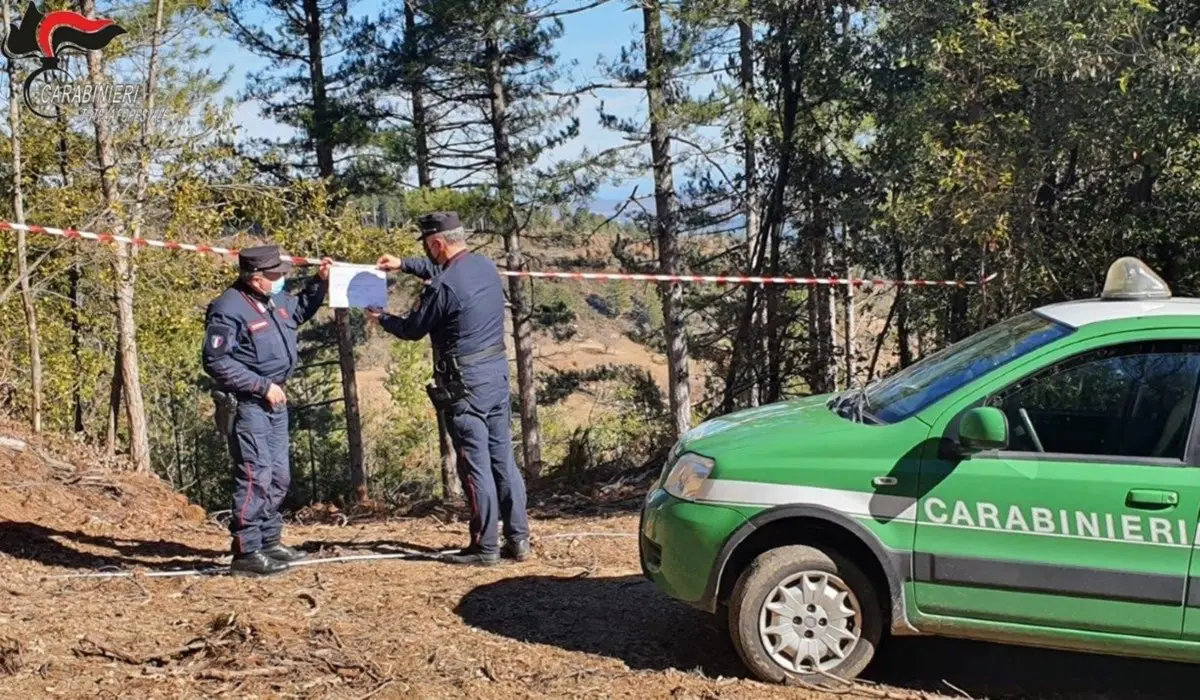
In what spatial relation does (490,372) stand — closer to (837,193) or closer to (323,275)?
(323,275)

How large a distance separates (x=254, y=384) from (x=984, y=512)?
3.78m

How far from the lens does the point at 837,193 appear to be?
1445 cm

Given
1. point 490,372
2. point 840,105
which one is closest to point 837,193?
point 840,105

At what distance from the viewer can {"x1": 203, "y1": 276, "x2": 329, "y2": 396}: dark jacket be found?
219 inches

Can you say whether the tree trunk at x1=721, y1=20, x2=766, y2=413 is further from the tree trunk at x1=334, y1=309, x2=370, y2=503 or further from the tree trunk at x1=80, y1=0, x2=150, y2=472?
the tree trunk at x1=334, y1=309, x2=370, y2=503

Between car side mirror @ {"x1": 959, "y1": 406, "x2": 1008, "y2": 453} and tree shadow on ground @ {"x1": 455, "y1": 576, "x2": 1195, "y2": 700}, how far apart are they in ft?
3.81

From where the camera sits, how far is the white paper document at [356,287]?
19.9 ft

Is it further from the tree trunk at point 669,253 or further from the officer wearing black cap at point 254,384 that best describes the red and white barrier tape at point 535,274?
the tree trunk at point 669,253

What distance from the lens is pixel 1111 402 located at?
4020 mm

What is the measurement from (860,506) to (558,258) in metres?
20.3

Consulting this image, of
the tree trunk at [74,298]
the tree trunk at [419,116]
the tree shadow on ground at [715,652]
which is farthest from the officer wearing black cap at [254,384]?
the tree trunk at [419,116]

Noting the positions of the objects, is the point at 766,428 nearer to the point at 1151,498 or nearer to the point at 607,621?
the point at 607,621

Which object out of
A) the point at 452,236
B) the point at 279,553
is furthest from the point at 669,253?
the point at 279,553

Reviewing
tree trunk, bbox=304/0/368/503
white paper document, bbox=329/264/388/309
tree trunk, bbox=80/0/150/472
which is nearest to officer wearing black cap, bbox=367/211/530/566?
white paper document, bbox=329/264/388/309
